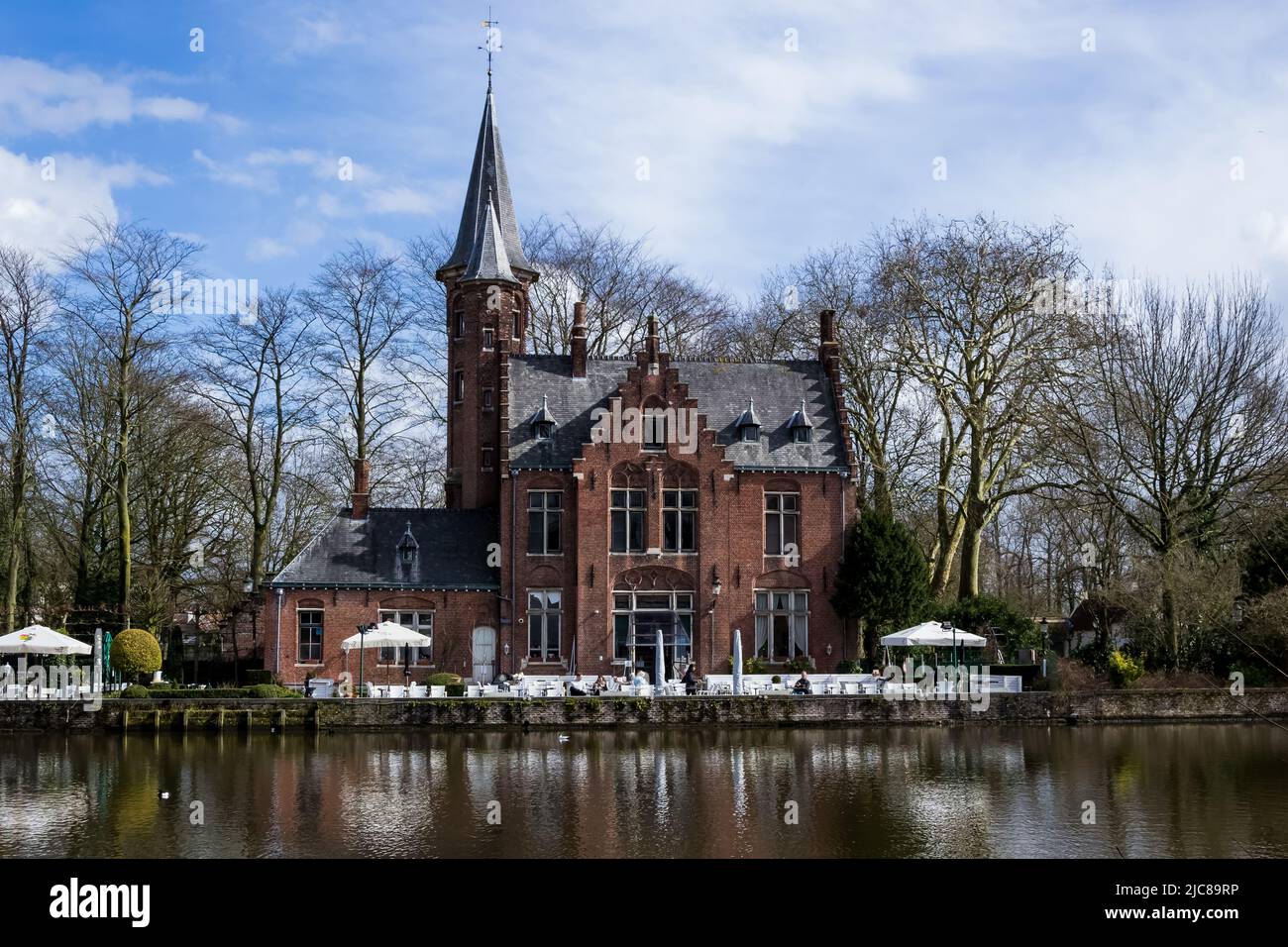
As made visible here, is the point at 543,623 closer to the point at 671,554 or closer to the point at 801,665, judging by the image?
the point at 671,554

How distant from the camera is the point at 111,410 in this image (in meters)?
41.7

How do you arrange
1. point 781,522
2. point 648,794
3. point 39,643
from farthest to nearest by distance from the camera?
point 781,522 → point 39,643 → point 648,794

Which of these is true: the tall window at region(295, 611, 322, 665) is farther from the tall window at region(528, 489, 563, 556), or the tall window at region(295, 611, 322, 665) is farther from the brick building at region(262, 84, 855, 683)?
the tall window at region(528, 489, 563, 556)

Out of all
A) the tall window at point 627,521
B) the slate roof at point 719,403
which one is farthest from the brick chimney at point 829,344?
the tall window at point 627,521

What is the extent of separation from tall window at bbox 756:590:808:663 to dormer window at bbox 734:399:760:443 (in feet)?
15.1

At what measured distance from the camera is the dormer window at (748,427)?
3872 centimetres

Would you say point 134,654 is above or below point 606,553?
below

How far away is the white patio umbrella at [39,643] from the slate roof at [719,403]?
1275 centimetres

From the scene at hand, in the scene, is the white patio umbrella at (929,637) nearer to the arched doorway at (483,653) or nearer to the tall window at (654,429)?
the tall window at (654,429)

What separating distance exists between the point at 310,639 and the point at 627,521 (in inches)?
378

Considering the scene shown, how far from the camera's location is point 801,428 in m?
39.0

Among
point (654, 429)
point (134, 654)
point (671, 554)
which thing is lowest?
point (134, 654)

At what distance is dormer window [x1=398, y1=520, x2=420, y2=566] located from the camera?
37.7 m

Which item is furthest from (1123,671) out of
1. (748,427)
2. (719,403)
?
(719,403)
